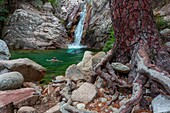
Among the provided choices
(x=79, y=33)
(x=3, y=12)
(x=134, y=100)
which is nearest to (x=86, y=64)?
(x=134, y=100)

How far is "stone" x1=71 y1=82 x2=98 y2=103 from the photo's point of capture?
108 inches

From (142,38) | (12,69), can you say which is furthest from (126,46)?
(12,69)

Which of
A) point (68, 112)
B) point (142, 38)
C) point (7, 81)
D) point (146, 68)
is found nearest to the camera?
point (146, 68)

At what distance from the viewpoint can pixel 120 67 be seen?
2828 millimetres

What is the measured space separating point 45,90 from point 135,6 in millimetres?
2154

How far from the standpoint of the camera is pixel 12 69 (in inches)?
183

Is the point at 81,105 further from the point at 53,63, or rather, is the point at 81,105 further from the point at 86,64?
the point at 53,63

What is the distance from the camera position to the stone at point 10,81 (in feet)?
12.1

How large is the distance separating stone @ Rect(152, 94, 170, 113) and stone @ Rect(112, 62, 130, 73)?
650 millimetres

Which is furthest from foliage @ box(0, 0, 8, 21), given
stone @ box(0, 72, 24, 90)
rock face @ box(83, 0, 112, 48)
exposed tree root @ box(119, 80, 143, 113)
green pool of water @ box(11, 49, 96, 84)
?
exposed tree root @ box(119, 80, 143, 113)

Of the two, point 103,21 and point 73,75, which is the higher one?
point 103,21

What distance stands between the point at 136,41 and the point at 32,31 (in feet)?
41.1

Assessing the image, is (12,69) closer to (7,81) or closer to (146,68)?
(7,81)

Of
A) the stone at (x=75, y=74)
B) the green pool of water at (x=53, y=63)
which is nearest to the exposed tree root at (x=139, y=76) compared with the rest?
the stone at (x=75, y=74)
